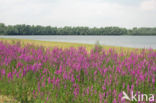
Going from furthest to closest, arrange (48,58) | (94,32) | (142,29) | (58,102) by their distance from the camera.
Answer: (94,32), (142,29), (48,58), (58,102)

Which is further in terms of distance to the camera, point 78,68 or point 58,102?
point 78,68

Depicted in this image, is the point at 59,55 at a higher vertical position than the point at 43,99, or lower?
higher

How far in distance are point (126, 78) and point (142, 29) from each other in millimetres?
85061

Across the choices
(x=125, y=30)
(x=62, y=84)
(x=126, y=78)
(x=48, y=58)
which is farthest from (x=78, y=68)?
(x=125, y=30)

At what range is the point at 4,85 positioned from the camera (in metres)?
5.42

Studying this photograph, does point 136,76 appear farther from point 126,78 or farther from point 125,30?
point 125,30

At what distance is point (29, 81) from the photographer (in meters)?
5.54

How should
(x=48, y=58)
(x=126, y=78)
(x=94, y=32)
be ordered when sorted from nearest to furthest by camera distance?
(x=126, y=78) < (x=48, y=58) < (x=94, y=32)

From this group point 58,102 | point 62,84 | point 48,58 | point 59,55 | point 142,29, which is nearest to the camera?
point 58,102

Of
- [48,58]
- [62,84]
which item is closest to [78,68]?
[62,84]

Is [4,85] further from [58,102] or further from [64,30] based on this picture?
[64,30]

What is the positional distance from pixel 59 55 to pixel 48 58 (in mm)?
611

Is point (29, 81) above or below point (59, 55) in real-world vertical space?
below

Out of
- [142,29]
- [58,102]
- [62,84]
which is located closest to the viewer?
[58,102]
